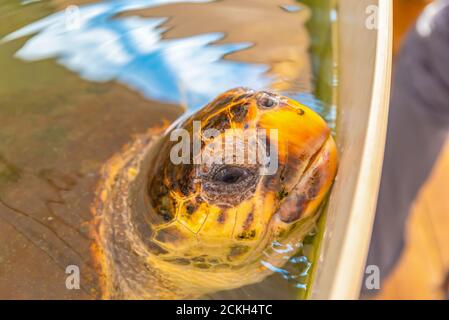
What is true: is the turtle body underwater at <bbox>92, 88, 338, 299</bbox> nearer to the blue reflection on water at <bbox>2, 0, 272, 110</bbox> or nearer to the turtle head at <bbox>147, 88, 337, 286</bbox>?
the turtle head at <bbox>147, 88, 337, 286</bbox>

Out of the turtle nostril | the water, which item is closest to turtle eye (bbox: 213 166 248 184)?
the turtle nostril

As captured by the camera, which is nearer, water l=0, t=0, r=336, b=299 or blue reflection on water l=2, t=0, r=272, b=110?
water l=0, t=0, r=336, b=299

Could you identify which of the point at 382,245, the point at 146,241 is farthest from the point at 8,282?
the point at 382,245

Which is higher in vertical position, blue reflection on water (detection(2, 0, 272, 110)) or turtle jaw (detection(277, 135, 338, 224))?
blue reflection on water (detection(2, 0, 272, 110))

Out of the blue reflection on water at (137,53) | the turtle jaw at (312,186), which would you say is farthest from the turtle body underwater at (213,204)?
the blue reflection on water at (137,53)

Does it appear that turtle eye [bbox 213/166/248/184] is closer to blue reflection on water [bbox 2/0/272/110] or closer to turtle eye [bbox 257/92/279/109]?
→ turtle eye [bbox 257/92/279/109]

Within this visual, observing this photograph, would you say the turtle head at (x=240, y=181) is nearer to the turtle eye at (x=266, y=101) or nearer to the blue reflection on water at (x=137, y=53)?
the turtle eye at (x=266, y=101)

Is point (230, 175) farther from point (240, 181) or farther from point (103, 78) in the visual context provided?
point (103, 78)
